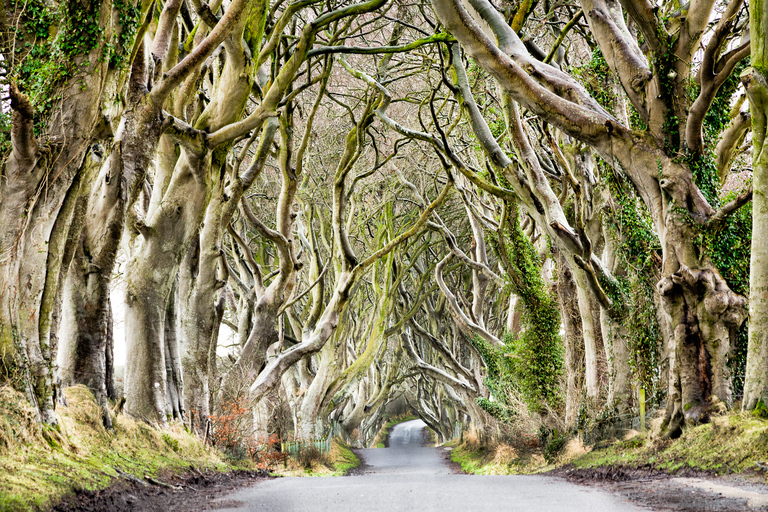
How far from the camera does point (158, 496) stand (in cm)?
576

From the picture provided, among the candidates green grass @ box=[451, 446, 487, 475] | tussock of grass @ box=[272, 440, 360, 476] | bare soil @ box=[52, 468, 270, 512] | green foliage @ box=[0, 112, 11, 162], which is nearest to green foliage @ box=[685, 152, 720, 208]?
bare soil @ box=[52, 468, 270, 512]

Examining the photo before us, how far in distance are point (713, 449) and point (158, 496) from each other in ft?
18.2

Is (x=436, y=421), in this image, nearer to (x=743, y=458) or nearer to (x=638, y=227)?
(x=638, y=227)

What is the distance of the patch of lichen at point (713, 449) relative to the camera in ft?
18.4

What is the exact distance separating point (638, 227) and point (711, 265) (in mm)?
2139

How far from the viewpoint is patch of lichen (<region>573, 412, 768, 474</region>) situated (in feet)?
18.4

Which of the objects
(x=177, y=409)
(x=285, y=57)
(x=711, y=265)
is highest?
(x=285, y=57)

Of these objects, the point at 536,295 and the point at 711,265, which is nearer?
the point at 711,265

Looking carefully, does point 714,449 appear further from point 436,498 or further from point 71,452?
point 71,452

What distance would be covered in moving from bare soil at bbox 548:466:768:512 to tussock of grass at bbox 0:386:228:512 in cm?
450

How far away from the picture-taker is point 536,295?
526 inches

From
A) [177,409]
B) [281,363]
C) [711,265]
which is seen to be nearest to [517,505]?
[711,265]

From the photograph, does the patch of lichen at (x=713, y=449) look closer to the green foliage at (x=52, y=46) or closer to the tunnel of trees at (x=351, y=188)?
the tunnel of trees at (x=351, y=188)

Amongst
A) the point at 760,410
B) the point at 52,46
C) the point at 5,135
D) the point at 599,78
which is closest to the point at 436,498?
the point at 760,410
